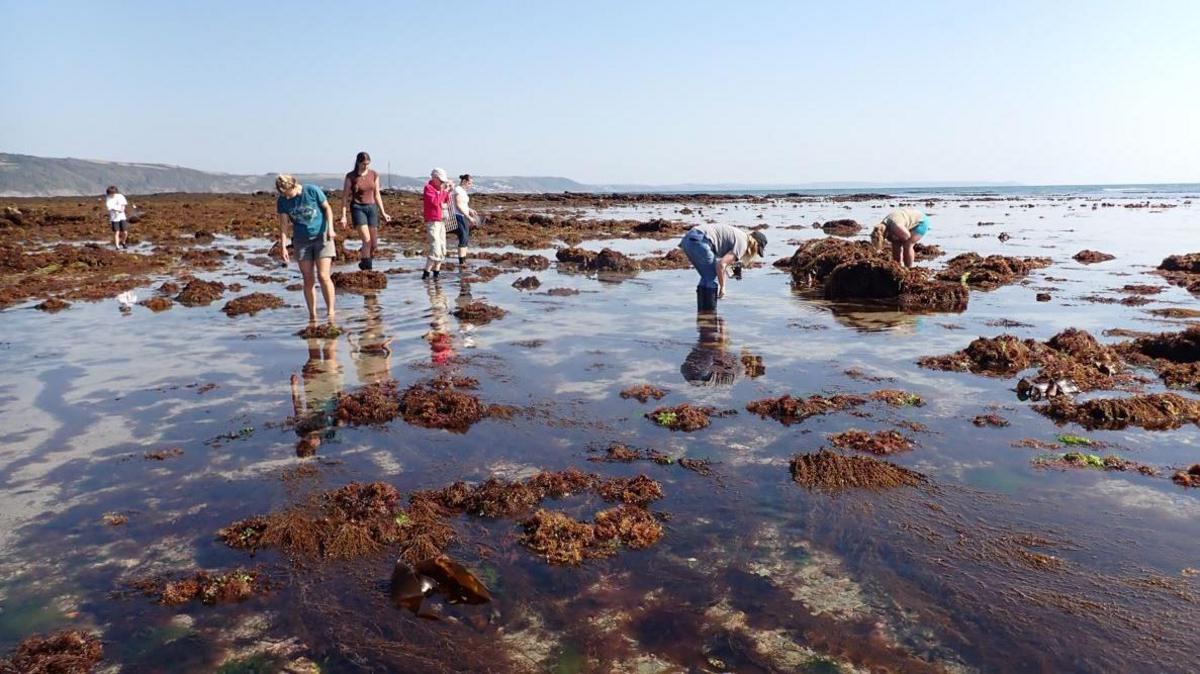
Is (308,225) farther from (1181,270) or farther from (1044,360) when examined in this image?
(1181,270)

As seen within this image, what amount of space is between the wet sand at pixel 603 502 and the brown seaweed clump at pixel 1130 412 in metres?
0.22

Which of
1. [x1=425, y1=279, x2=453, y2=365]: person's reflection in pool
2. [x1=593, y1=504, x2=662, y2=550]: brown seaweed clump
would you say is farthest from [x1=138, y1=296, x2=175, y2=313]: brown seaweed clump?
[x1=593, y1=504, x2=662, y2=550]: brown seaweed clump

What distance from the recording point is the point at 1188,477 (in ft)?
17.0

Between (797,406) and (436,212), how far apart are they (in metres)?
10.0

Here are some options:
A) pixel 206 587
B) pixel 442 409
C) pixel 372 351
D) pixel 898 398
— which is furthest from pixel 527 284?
pixel 206 587

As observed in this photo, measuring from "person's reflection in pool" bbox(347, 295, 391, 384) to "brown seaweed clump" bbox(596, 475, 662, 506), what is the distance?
346 cm

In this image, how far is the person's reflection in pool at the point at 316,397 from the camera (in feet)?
19.9

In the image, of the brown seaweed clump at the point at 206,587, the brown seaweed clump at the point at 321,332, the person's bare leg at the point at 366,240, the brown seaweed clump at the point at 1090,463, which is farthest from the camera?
the person's bare leg at the point at 366,240

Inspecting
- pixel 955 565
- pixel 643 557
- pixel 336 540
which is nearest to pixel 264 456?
pixel 336 540

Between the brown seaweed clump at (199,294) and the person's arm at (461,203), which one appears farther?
the person's arm at (461,203)

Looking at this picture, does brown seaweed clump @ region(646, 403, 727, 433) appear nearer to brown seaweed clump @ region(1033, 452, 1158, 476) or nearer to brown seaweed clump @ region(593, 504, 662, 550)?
brown seaweed clump @ region(593, 504, 662, 550)

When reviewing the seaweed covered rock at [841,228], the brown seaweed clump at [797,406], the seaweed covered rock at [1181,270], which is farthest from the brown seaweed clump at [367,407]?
the seaweed covered rock at [841,228]

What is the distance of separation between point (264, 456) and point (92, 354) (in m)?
4.82

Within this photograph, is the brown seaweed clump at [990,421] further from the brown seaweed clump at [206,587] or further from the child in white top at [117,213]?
the child in white top at [117,213]
